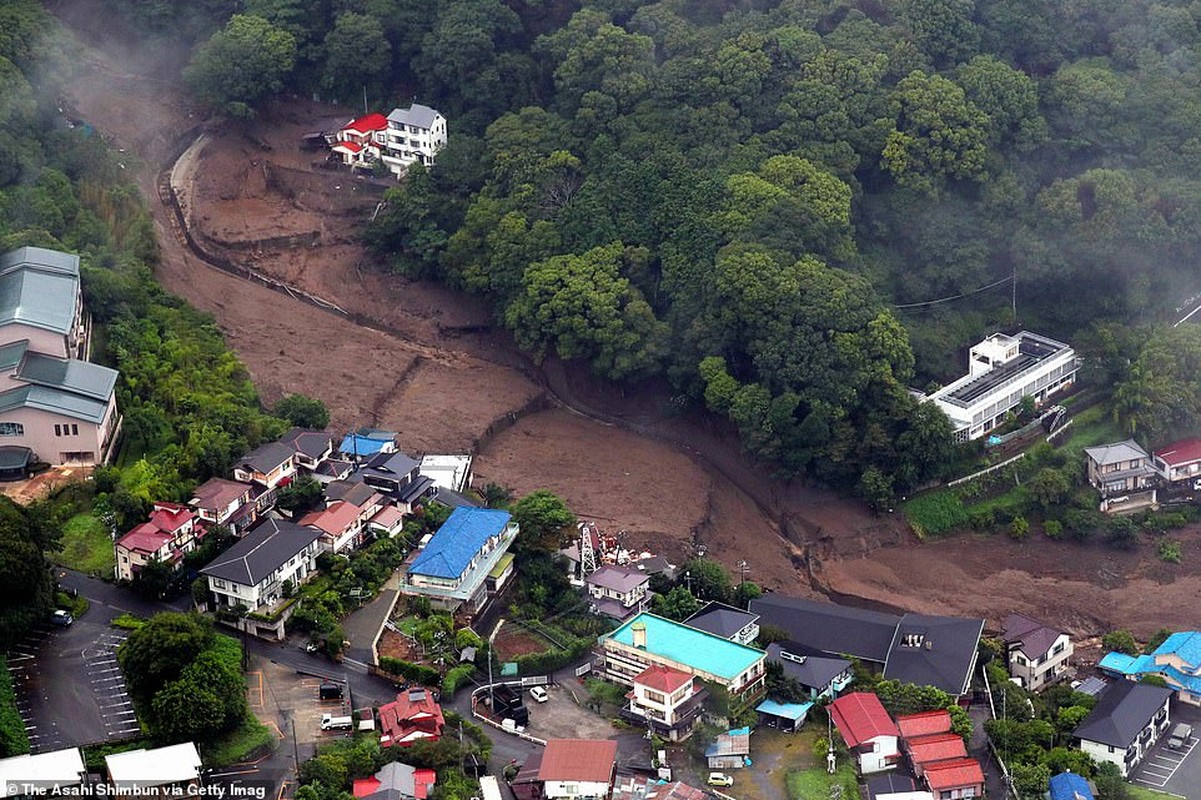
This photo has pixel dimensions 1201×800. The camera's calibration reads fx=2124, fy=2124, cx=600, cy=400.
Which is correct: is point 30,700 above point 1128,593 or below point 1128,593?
above

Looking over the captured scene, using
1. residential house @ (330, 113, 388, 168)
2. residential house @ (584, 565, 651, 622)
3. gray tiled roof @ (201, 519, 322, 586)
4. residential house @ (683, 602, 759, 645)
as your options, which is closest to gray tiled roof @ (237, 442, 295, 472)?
gray tiled roof @ (201, 519, 322, 586)

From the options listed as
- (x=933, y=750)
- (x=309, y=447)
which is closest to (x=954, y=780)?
(x=933, y=750)

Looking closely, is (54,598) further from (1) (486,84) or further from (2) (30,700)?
(1) (486,84)

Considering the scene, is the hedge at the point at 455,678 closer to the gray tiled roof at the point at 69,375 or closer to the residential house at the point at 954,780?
the residential house at the point at 954,780

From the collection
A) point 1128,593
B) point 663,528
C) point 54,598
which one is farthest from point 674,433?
point 54,598

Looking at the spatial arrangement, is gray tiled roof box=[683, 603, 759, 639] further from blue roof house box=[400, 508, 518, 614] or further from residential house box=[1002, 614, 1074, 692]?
residential house box=[1002, 614, 1074, 692]

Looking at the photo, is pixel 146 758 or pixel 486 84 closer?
pixel 146 758
